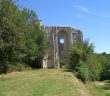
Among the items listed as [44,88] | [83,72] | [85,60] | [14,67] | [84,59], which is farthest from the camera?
[14,67]

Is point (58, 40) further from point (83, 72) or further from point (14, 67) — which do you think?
point (83, 72)

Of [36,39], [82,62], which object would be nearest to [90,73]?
[82,62]

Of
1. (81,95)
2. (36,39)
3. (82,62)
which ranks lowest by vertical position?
(81,95)

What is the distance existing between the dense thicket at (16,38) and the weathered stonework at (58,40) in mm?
8357

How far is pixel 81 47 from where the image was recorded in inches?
1693

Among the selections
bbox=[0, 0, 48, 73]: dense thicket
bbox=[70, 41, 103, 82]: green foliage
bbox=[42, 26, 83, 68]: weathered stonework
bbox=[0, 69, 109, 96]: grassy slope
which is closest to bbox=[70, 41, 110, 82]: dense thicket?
bbox=[70, 41, 103, 82]: green foliage

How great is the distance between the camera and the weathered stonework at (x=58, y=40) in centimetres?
7075

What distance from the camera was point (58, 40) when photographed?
7381 cm

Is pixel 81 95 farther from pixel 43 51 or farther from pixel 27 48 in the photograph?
pixel 43 51

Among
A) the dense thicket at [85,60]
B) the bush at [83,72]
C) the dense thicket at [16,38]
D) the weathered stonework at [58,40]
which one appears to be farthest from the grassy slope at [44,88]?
the weathered stonework at [58,40]

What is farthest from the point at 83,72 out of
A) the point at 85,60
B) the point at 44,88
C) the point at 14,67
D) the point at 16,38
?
the point at 44,88

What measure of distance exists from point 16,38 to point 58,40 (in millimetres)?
38209

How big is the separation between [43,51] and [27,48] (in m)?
10.3

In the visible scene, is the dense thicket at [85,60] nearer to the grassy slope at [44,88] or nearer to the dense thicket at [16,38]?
the dense thicket at [16,38]
